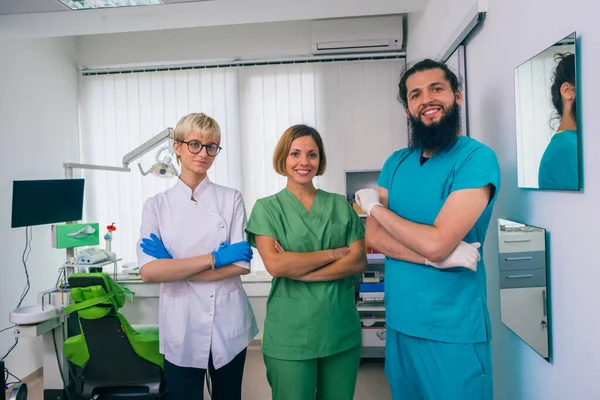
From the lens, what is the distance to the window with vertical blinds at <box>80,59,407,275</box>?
345 cm

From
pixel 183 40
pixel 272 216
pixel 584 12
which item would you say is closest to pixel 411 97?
pixel 584 12

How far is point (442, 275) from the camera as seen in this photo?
4.06 ft

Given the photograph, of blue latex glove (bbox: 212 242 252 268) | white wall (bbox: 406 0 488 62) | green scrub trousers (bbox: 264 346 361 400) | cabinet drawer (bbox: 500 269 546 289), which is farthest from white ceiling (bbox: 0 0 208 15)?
cabinet drawer (bbox: 500 269 546 289)

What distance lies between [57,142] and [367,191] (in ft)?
9.87

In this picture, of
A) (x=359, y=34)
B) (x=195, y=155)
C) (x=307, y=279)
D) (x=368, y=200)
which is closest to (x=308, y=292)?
(x=307, y=279)

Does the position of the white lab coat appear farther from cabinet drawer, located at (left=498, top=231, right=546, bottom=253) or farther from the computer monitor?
the computer monitor

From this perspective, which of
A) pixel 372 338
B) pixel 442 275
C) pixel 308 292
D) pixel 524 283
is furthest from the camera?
pixel 372 338

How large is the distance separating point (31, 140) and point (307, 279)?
8.86 feet

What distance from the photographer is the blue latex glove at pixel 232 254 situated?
4.74 ft

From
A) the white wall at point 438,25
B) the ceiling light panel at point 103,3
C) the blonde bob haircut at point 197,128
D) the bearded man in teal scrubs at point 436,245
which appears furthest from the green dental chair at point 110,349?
the white wall at point 438,25

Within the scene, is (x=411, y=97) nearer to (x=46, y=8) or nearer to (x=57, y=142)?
(x=46, y=8)

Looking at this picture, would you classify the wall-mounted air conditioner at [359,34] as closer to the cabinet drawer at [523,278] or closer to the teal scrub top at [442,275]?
the teal scrub top at [442,275]

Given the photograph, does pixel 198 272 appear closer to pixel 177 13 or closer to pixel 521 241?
pixel 521 241

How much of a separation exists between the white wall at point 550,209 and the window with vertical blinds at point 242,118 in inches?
64.8
